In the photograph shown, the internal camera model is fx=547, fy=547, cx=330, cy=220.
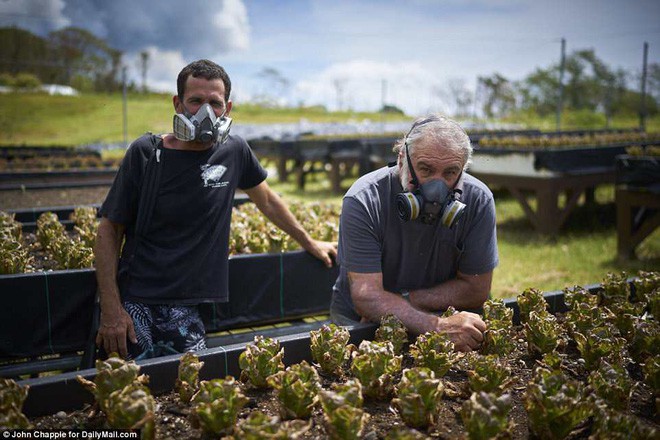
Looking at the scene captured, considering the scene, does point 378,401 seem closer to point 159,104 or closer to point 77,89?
point 159,104

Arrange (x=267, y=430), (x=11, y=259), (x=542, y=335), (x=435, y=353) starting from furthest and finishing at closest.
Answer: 1. (x=11, y=259)
2. (x=542, y=335)
3. (x=435, y=353)
4. (x=267, y=430)

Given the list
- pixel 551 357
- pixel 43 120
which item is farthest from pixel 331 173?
pixel 43 120

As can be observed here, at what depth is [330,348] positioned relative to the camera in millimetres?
2129

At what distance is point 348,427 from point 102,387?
0.81m

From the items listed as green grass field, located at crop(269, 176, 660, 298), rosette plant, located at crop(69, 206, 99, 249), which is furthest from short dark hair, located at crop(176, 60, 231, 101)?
green grass field, located at crop(269, 176, 660, 298)

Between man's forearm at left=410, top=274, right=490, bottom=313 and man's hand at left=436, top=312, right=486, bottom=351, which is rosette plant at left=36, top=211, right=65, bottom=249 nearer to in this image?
man's forearm at left=410, top=274, right=490, bottom=313

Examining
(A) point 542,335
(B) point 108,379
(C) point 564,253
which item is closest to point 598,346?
(A) point 542,335

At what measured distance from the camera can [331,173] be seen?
51.3 feet

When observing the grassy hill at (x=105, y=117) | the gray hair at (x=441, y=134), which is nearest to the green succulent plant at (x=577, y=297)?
the gray hair at (x=441, y=134)

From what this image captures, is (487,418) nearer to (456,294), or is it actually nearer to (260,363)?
(260,363)

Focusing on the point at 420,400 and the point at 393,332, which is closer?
the point at 420,400

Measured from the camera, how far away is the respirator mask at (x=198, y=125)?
9.21 feet

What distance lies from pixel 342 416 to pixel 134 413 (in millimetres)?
594

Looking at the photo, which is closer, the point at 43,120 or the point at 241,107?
the point at 43,120
